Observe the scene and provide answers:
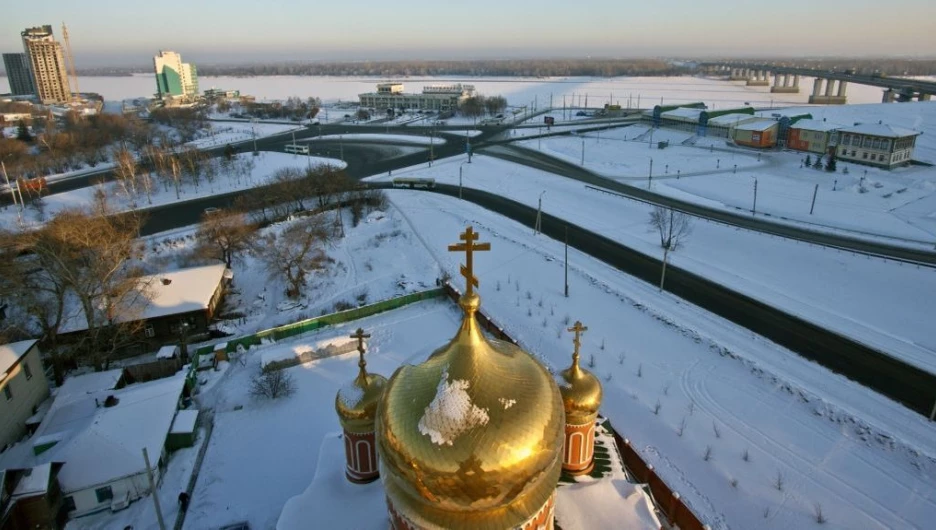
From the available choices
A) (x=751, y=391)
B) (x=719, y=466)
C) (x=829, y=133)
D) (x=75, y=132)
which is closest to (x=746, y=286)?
(x=751, y=391)

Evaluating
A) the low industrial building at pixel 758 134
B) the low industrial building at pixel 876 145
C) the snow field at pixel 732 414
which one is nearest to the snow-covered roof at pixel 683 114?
the low industrial building at pixel 758 134

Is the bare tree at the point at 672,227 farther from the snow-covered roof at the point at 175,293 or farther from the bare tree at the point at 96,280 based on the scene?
the bare tree at the point at 96,280

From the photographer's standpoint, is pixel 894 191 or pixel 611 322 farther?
pixel 894 191

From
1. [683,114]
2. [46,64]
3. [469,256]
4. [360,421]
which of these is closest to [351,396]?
[360,421]

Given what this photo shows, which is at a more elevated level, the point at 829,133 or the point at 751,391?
the point at 829,133

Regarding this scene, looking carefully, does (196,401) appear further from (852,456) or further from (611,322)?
(852,456)

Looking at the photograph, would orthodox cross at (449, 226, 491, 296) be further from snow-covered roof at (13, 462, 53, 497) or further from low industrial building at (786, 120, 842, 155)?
low industrial building at (786, 120, 842, 155)

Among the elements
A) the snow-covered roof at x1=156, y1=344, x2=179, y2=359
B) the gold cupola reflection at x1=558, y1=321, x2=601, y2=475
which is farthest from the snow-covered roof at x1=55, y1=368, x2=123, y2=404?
the gold cupola reflection at x1=558, y1=321, x2=601, y2=475
